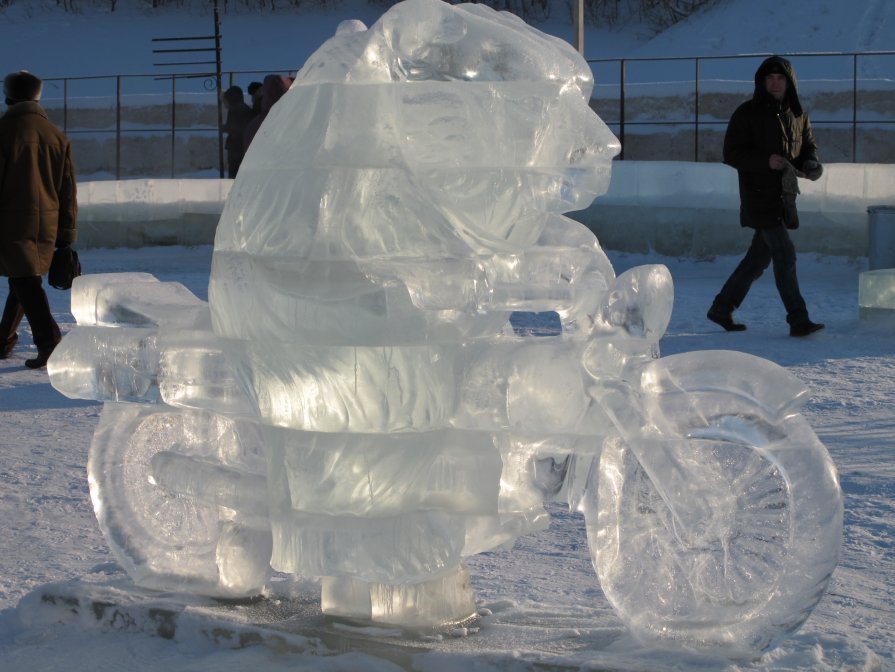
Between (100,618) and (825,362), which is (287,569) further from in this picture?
(825,362)

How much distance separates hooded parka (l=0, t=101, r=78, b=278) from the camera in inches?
→ 288

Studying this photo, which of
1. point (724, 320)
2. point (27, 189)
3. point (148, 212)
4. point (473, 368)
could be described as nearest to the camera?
point (473, 368)

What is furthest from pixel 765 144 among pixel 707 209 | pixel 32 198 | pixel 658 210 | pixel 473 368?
pixel 473 368

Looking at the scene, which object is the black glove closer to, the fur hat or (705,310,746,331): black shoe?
(705,310,746,331): black shoe

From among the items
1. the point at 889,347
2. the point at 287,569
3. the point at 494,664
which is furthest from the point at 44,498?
the point at 889,347

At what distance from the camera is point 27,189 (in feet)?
24.0

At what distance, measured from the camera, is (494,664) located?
9.32 feet

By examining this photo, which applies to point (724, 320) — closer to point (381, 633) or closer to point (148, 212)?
point (381, 633)

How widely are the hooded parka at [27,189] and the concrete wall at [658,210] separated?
721 centimetres

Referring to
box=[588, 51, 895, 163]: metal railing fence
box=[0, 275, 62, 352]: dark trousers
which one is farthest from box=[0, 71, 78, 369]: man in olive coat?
box=[588, 51, 895, 163]: metal railing fence

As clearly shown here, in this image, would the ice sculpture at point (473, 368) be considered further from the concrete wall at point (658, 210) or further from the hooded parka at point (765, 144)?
the concrete wall at point (658, 210)

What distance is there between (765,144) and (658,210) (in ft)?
18.1

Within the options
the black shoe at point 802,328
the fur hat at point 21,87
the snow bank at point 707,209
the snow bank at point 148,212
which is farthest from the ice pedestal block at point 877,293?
the snow bank at point 148,212

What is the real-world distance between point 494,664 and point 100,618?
103 cm
